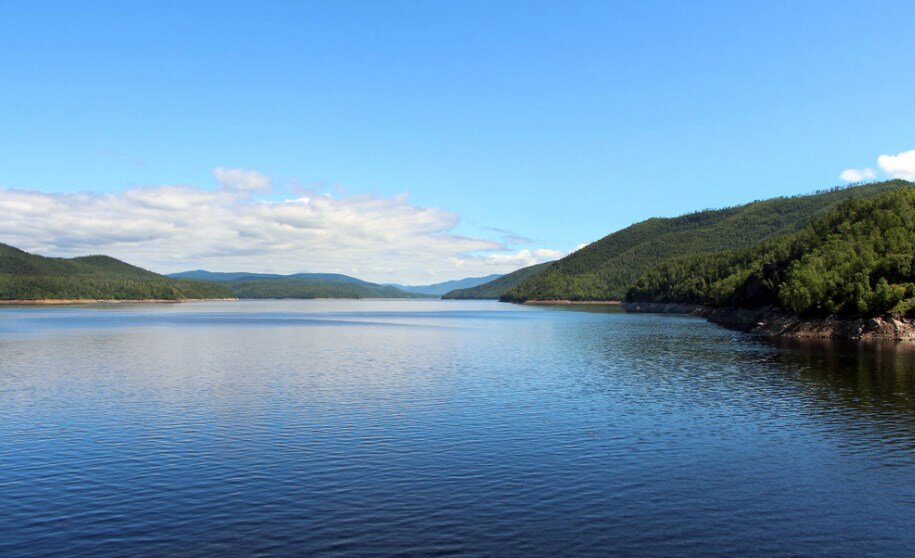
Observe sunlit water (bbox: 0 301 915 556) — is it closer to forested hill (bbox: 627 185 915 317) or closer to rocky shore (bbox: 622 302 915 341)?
rocky shore (bbox: 622 302 915 341)

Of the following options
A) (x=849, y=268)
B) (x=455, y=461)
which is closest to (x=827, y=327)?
(x=849, y=268)

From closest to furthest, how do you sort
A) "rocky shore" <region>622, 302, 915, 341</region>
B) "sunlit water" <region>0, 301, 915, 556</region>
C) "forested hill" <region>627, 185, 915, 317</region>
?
"sunlit water" <region>0, 301, 915, 556</region>, "rocky shore" <region>622, 302, 915, 341</region>, "forested hill" <region>627, 185, 915, 317</region>

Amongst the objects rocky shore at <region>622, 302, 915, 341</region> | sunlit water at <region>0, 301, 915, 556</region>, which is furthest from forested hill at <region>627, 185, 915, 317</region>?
sunlit water at <region>0, 301, 915, 556</region>

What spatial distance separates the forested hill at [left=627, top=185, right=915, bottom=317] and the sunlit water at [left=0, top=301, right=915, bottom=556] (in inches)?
1996

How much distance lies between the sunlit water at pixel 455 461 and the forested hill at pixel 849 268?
166ft

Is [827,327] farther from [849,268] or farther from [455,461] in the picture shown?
[455,461]

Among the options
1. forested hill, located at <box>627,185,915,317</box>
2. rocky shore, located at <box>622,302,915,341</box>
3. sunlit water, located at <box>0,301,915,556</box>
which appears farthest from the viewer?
forested hill, located at <box>627,185,915,317</box>

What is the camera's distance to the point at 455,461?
32.2 metres

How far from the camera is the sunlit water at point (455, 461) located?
22375mm

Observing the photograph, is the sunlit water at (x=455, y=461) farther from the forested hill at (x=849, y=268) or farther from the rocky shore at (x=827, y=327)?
the forested hill at (x=849, y=268)

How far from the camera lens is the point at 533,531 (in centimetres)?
2272

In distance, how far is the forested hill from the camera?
112875 mm

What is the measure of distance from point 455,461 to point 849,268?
4595 inches

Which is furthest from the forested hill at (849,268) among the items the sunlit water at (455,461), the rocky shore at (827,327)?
the sunlit water at (455,461)
